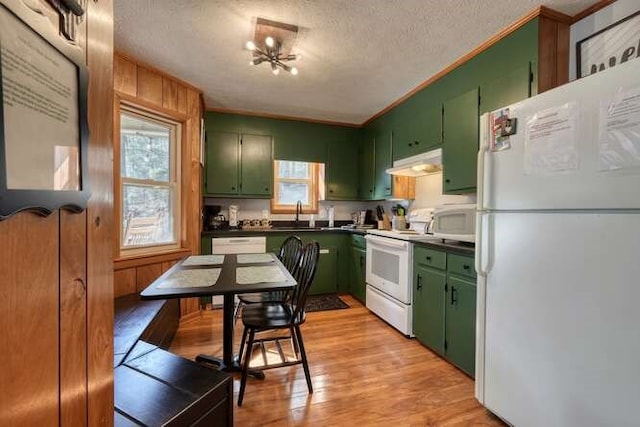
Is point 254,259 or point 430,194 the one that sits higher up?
point 430,194

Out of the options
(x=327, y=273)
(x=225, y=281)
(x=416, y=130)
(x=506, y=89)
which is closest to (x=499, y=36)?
(x=506, y=89)

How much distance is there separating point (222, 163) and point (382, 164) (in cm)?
200

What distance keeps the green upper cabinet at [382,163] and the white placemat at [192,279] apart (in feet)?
7.56

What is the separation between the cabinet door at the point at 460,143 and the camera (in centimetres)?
223

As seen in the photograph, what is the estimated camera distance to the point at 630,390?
3.39ft

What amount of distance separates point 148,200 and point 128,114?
2.53 feet

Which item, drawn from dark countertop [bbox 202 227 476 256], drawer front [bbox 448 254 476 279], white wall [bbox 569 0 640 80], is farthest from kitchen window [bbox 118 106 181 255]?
white wall [bbox 569 0 640 80]

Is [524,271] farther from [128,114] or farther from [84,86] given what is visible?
[128,114]

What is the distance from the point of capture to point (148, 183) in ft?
8.87

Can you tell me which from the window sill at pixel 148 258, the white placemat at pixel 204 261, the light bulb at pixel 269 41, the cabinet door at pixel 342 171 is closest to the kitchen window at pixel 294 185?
the cabinet door at pixel 342 171

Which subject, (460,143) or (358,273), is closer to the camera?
(460,143)

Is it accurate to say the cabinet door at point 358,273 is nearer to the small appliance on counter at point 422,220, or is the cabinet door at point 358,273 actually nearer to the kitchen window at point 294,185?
the small appliance on counter at point 422,220

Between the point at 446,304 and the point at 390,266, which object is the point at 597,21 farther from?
the point at 390,266

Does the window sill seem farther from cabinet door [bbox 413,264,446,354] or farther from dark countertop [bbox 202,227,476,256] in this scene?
cabinet door [bbox 413,264,446,354]
